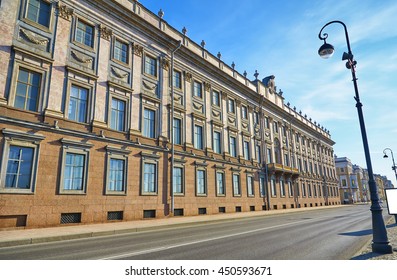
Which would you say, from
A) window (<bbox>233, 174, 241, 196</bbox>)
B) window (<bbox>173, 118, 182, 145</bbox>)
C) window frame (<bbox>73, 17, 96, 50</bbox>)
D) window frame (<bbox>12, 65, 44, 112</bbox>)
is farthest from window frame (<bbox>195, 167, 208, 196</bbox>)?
window frame (<bbox>12, 65, 44, 112</bbox>)

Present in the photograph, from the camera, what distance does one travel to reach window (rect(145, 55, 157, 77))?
2070 centimetres

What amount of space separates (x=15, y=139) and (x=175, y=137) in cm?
1161

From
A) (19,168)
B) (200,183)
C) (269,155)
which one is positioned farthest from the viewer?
(269,155)

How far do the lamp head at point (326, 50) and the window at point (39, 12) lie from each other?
15.0 metres

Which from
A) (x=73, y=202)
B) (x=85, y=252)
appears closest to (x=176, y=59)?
(x=73, y=202)

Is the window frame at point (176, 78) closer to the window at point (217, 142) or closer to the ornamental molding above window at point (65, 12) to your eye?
the window at point (217, 142)

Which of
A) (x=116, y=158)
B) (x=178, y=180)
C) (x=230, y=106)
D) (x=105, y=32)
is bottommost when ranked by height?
(x=178, y=180)

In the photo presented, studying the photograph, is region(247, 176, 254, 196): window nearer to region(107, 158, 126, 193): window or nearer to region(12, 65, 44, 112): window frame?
region(107, 158, 126, 193): window

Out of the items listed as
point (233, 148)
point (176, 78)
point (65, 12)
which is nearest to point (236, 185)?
point (233, 148)

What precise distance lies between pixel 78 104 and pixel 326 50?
13.8 m

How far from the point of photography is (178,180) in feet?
68.6

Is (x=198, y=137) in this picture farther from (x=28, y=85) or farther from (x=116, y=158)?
(x=28, y=85)

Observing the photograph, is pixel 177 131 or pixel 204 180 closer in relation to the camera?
pixel 177 131

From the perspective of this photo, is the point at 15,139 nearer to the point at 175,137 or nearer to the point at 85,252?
the point at 85,252
